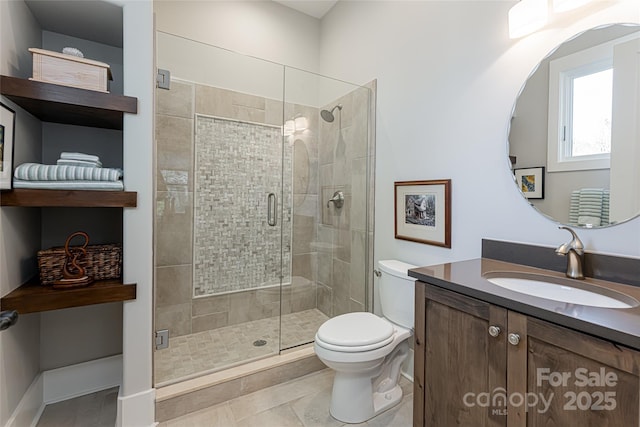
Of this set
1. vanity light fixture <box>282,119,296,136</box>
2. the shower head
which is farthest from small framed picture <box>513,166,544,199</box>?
vanity light fixture <box>282,119,296,136</box>

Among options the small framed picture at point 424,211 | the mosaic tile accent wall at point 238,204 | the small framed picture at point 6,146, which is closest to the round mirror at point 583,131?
the small framed picture at point 424,211

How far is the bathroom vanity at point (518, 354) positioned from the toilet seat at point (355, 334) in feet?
0.98

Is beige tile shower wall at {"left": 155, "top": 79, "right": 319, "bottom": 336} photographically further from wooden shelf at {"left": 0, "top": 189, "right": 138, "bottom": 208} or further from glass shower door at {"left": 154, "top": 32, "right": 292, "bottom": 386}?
wooden shelf at {"left": 0, "top": 189, "right": 138, "bottom": 208}

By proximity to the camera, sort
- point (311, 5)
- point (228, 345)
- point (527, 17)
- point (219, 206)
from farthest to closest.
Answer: point (311, 5) → point (219, 206) → point (228, 345) → point (527, 17)

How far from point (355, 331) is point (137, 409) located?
3.82 ft

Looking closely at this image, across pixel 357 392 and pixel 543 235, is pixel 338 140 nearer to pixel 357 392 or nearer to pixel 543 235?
pixel 543 235

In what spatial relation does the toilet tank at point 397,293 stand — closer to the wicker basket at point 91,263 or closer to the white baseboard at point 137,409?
the white baseboard at point 137,409

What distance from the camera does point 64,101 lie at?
1.33 meters

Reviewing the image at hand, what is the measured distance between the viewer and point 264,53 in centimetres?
275

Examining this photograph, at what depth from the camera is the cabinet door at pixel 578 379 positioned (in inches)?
27.3

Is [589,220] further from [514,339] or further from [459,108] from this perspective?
[459,108]

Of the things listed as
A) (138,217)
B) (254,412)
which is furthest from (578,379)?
(138,217)

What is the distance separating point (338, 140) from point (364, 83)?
50cm

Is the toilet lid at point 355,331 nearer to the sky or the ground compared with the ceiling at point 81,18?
nearer to the ground
